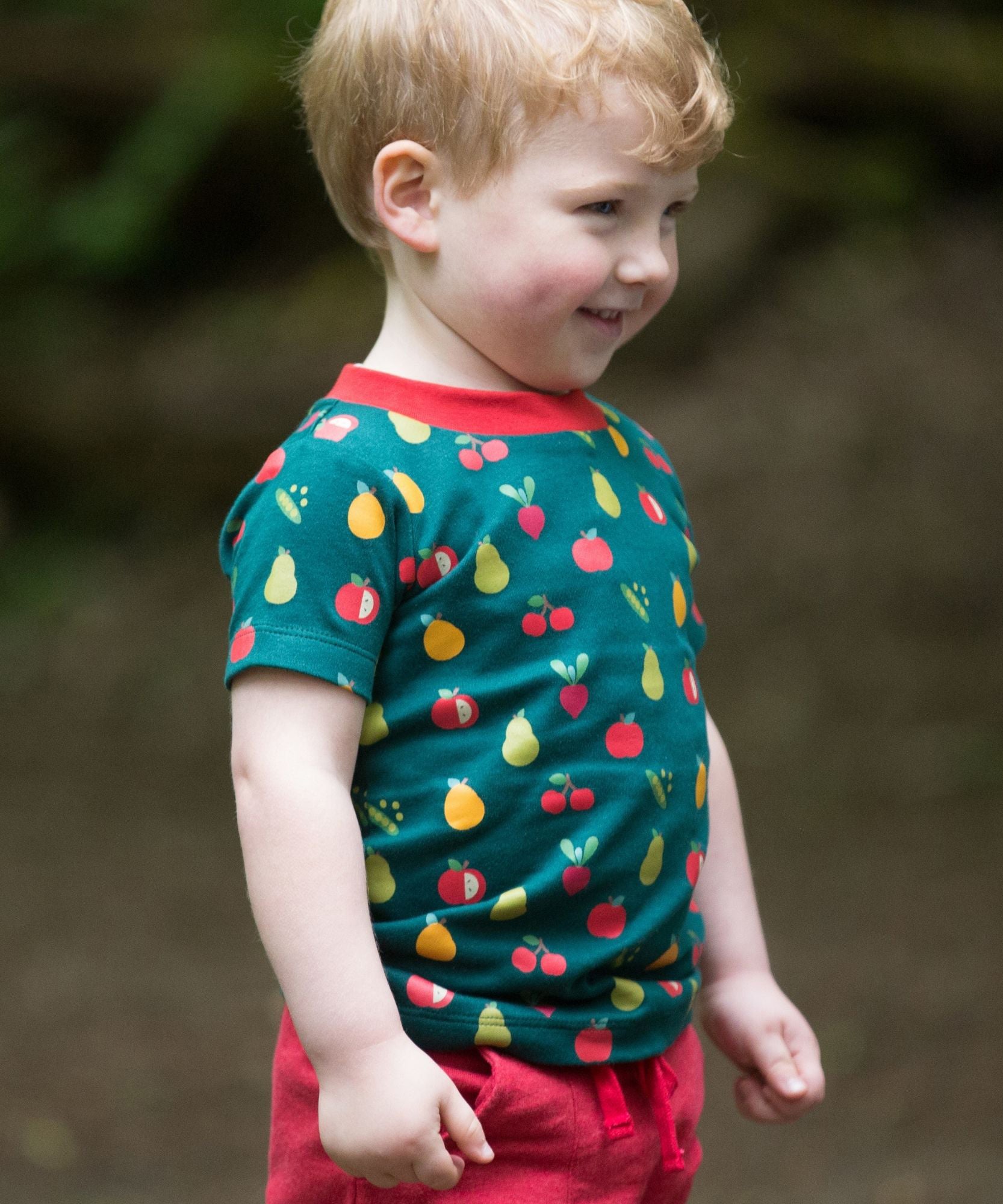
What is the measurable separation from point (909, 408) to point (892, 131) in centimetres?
144

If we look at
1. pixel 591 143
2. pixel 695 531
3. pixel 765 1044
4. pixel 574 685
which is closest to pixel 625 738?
pixel 574 685

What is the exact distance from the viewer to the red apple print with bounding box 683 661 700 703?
1.53 meters

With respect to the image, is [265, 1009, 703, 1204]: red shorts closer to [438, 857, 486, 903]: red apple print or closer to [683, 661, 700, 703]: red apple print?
[438, 857, 486, 903]: red apple print

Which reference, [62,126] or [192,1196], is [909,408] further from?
[192,1196]

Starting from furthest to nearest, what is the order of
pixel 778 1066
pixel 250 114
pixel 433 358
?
pixel 250 114, pixel 778 1066, pixel 433 358

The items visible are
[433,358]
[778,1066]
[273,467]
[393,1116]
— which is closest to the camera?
[393,1116]

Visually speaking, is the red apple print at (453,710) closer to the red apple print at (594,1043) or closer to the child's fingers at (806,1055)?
the red apple print at (594,1043)

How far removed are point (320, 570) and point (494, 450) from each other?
214 millimetres

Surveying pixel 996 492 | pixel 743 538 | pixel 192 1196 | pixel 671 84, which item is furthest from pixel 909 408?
pixel 671 84

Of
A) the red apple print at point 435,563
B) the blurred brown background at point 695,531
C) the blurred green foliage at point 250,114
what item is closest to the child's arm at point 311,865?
the red apple print at point 435,563

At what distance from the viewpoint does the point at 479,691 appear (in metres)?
1.38

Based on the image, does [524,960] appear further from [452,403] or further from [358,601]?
[452,403]

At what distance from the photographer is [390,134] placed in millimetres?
1452

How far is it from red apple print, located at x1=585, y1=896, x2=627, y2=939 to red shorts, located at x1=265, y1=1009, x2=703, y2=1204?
123mm
